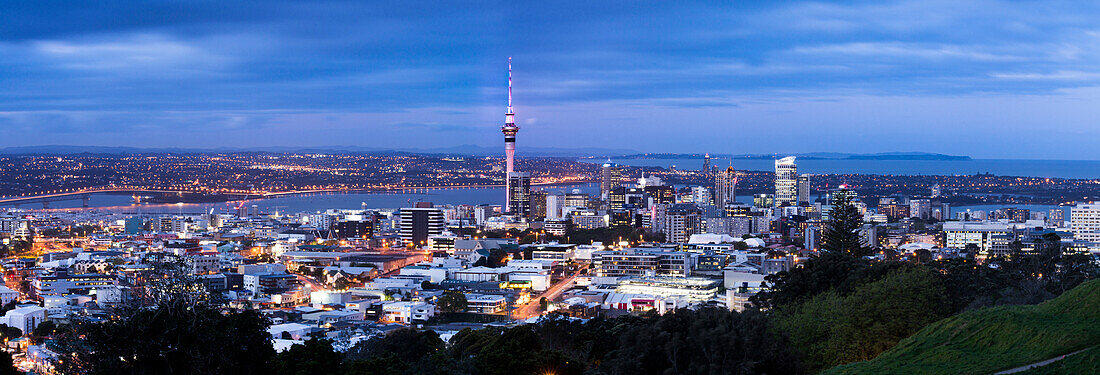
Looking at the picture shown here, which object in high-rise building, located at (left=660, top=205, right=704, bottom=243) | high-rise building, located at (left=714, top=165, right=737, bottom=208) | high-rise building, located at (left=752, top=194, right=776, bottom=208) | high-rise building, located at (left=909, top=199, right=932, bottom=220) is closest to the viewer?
high-rise building, located at (left=660, top=205, right=704, bottom=243)

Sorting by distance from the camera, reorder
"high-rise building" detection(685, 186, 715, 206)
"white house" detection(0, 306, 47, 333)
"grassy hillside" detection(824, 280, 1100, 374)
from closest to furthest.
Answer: "grassy hillside" detection(824, 280, 1100, 374) < "white house" detection(0, 306, 47, 333) < "high-rise building" detection(685, 186, 715, 206)

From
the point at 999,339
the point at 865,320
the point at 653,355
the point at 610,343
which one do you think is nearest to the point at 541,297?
the point at 610,343

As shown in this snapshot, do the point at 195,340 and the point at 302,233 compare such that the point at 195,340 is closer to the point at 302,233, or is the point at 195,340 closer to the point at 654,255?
the point at 654,255

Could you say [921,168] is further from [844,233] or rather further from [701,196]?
[844,233]

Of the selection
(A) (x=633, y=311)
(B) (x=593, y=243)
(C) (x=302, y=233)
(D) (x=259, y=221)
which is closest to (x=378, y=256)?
(B) (x=593, y=243)

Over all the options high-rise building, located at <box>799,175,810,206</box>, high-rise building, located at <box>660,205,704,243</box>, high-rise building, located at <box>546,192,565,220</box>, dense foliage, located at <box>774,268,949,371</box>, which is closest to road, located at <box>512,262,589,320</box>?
dense foliage, located at <box>774,268,949,371</box>

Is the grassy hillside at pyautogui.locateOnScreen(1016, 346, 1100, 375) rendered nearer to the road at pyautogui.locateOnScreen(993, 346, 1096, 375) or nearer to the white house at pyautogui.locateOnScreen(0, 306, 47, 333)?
the road at pyautogui.locateOnScreen(993, 346, 1096, 375)

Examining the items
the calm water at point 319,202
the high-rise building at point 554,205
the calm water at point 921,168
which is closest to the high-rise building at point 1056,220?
the high-rise building at point 554,205
